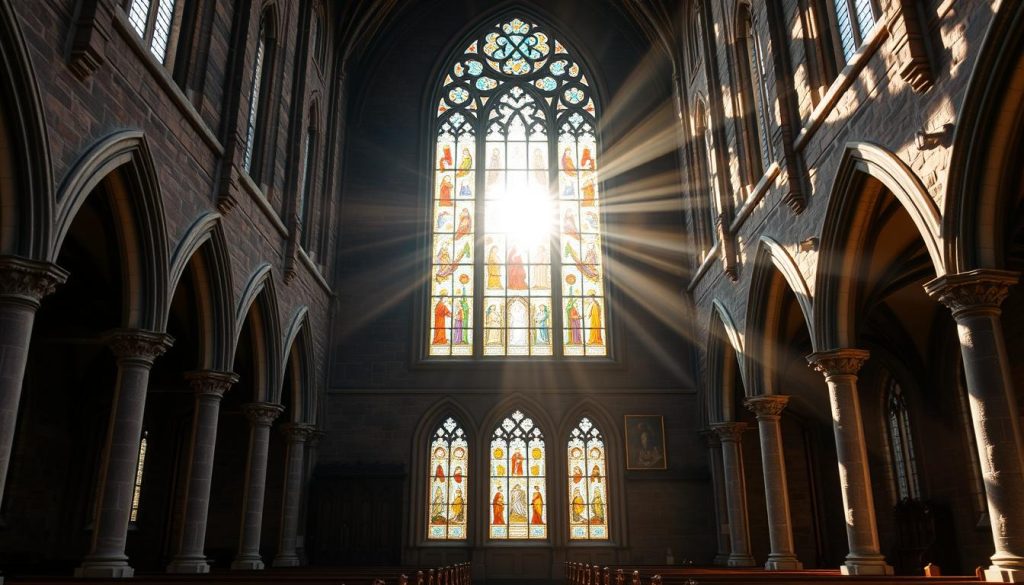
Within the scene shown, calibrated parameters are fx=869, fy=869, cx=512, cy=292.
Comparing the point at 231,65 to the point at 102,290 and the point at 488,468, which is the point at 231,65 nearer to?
the point at 102,290

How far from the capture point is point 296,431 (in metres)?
19.8

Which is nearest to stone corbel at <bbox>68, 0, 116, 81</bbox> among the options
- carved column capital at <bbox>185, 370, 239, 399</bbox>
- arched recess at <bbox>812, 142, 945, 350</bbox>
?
carved column capital at <bbox>185, 370, 239, 399</bbox>

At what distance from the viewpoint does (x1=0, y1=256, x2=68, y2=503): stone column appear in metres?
8.72

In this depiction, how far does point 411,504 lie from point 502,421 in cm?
304

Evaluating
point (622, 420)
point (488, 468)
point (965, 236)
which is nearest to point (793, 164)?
point (965, 236)

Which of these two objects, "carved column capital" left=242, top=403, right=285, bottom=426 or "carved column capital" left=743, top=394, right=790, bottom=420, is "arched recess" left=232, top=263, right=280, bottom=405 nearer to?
"carved column capital" left=242, top=403, right=285, bottom=426

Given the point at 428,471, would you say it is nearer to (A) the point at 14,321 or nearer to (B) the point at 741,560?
(B) the point at 741,560

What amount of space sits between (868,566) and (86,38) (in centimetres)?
1209

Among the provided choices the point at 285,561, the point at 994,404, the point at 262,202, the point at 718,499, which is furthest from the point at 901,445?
the point at 262,202

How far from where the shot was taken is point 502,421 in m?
22.0

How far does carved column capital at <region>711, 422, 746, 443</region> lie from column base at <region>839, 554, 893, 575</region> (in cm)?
705

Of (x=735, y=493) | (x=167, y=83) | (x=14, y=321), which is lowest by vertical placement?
(x=735, y=493)

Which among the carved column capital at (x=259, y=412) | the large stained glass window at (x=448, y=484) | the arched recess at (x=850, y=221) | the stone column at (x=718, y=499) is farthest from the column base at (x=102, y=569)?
the stone column at (x=718, y=499)

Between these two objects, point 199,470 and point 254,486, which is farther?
point 254,486
